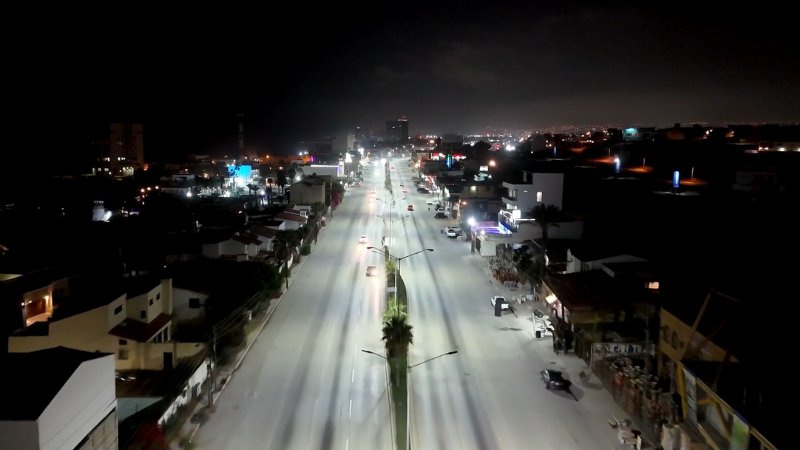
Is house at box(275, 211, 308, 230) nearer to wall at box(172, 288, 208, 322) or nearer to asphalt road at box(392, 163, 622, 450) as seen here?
asphalt road at box(392, 163, 622, 450)

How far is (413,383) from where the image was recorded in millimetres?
14078

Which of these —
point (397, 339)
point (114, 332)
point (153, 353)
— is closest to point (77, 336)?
point (114, 332)

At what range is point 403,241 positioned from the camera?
33.5 m

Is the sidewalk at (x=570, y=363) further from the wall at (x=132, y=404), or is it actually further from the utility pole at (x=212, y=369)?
the wall at (x=132, y=404)

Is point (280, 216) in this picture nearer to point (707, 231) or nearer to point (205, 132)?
point (707, 231)

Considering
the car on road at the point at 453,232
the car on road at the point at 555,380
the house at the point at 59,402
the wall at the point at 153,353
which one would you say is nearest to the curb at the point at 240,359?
the wall at the point at 153,353

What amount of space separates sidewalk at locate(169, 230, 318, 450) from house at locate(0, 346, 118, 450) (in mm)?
1598

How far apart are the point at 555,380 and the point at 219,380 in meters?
7.98

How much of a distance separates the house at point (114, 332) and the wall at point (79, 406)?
4.88 m

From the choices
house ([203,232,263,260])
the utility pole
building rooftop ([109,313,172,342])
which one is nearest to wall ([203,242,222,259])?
house ([203,232,263,260])

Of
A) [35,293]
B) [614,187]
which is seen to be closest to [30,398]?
[35,293]

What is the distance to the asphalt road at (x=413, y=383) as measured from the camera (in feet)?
38.0

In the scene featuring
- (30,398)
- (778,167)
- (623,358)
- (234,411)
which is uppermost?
(778,167)

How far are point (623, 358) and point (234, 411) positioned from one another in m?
8.99
